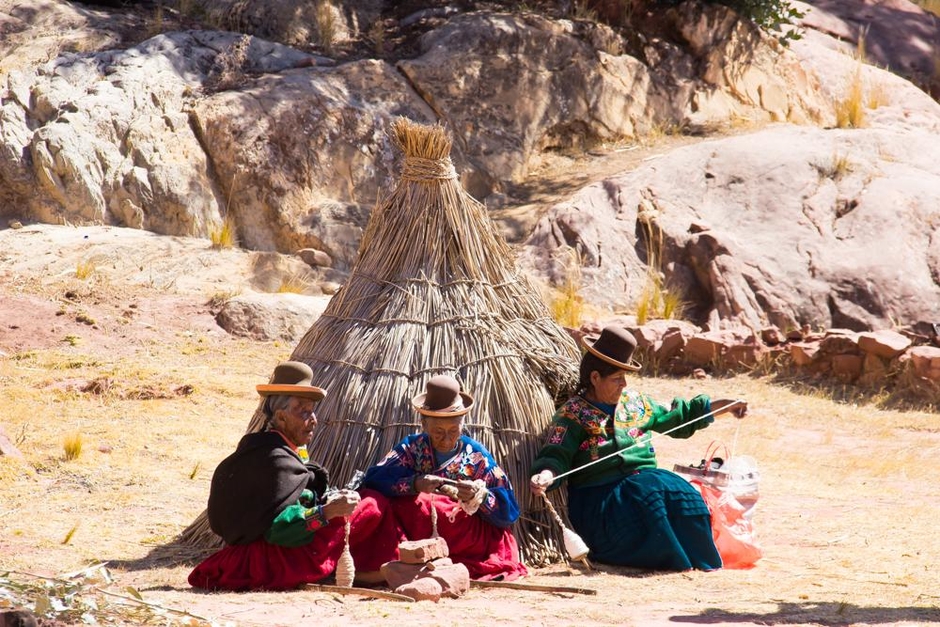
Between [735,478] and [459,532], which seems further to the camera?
[735,478]

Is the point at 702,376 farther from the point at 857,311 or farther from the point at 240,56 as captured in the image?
the point at 240,56

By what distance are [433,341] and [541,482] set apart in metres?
0.86

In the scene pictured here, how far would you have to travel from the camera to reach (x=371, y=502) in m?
4.88

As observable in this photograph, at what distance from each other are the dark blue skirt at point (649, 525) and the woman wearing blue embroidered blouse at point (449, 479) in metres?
0.56

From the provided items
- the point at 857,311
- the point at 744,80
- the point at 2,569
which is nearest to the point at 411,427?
the point at 2,569

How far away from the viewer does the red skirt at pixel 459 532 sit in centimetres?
496

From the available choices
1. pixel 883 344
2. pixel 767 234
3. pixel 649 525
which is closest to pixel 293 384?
pixel 649 525

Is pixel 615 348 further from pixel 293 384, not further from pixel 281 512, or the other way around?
pixel 281 512

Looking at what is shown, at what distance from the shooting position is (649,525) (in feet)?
17.5

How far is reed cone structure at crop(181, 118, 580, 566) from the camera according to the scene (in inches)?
211

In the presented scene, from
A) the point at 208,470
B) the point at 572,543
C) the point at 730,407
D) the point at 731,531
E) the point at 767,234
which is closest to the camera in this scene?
the point at 572,543

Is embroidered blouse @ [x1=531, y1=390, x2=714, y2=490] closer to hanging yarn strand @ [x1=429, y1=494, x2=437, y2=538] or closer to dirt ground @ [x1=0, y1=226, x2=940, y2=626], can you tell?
dirt ground @ [x1=0, y1=226, x2=940, y2=626]

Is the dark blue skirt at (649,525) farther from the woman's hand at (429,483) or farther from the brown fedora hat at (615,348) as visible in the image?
the woman's hand at (429,483)

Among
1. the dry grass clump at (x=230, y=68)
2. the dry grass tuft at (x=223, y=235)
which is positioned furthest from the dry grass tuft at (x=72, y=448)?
the dry grass clump at (x=230, y=68)
